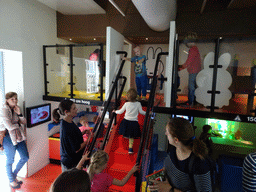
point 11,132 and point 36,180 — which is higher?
point 11,132

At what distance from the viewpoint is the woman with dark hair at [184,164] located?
1.41 metres

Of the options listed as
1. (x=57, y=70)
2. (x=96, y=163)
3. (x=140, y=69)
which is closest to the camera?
(x=96, y=163)

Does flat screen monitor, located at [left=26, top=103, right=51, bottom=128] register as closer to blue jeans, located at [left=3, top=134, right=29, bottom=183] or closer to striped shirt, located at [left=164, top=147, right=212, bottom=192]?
blue jeans, located at [left=3, top=134, right=29, bottom=183]

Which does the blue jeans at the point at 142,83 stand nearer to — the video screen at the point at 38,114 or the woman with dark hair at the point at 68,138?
the woman with dark hair at the point at 68,138

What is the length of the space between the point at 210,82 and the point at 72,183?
334cm

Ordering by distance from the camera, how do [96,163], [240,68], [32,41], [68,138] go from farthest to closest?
[32,41]
[240,68]
[68,138]
[96,163]

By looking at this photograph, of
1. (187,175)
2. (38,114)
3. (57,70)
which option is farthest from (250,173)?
(38,114)

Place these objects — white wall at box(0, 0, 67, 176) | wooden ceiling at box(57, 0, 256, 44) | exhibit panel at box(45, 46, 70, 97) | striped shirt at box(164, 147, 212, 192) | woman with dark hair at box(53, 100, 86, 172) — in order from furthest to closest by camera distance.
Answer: exhibit panel at box(45, 46, 70, 97) → wooden ceiling at box(57, 0, 256, 44) → white wall at box(0, 0, 67, 176) → woman with dark hair at box(53, 100, 86, 172) → striped shirt at box(164, 147, 212, 192)

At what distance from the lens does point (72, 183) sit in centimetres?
100

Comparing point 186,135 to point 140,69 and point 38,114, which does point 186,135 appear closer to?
point 140,69

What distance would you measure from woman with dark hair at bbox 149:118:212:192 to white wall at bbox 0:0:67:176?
469 cm

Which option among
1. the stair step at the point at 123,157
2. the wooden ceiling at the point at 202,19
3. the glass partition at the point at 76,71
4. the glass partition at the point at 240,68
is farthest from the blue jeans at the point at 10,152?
the glass partition at the point at 240,68

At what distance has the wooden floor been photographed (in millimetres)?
4664

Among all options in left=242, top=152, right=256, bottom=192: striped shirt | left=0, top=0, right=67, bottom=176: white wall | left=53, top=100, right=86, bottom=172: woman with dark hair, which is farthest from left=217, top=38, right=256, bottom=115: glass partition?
left=0, top=0, right=67, bottom=176: white wall
